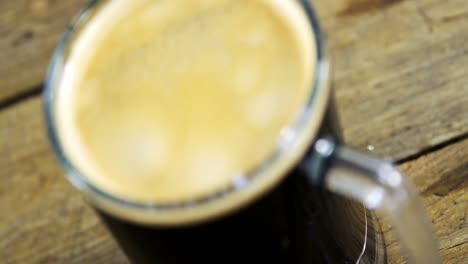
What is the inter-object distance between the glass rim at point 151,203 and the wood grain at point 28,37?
0.76 ft

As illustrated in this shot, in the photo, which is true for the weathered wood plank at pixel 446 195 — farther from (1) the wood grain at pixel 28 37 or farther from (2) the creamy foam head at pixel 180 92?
(1) the wood grain at pixel 28 37

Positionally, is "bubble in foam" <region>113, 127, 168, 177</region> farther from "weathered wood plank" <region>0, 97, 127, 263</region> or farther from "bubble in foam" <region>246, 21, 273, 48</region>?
"weathered wood plank" <region>0, 97, 127, 263</region>

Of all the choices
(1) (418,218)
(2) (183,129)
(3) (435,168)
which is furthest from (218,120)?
(3) (435,168)

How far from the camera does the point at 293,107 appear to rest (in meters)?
0.38

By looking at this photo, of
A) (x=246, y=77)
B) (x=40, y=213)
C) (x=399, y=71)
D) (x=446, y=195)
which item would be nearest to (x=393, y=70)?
(x=399, y=71)

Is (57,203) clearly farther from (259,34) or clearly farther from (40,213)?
(259,34)

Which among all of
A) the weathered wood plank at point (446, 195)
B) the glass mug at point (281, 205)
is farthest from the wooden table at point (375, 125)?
the glass mug at point (281, 205)

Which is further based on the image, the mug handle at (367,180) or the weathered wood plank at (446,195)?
the weathered wood plank at (446,195)

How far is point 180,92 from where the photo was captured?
0.41 meters

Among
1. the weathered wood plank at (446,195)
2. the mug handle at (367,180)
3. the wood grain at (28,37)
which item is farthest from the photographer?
the wood grain at (28,37)

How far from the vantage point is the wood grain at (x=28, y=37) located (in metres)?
0.66

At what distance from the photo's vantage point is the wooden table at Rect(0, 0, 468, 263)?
21.4 inches

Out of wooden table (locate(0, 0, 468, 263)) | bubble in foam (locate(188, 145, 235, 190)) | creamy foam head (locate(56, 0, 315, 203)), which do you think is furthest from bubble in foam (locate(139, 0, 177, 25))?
wooden table (locate(0, 0, 468, 263))

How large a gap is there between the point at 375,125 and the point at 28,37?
366mm
